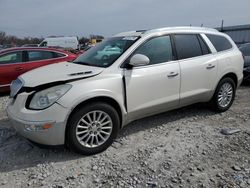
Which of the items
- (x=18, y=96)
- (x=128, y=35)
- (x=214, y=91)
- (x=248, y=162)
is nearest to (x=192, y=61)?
(x=214, y=91)

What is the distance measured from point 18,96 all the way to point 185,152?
2.36m

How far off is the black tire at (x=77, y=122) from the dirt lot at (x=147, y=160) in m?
0.11

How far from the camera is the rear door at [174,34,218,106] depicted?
14.2 ft

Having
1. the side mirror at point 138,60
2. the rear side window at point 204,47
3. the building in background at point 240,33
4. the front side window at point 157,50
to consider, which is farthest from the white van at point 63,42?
the side mirror at point 138,60

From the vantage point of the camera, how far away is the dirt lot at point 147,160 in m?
2.98

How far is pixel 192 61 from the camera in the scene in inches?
173

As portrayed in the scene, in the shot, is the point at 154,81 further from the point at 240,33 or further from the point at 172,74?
the point at 240,33

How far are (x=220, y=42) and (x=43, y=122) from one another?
3662 mm

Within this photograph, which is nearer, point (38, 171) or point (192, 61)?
point (38, 171)

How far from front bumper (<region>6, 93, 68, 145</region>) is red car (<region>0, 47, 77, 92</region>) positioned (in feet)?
13.9

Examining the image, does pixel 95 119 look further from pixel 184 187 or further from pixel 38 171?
pixel 184 187

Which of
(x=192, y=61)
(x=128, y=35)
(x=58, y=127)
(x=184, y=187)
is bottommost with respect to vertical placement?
(x=184, y=187)

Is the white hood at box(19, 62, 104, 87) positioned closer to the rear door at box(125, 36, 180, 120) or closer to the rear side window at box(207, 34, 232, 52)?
the rear door at box(125, 36, 180, 120)

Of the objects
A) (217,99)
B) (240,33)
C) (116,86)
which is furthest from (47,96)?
(240,33)
